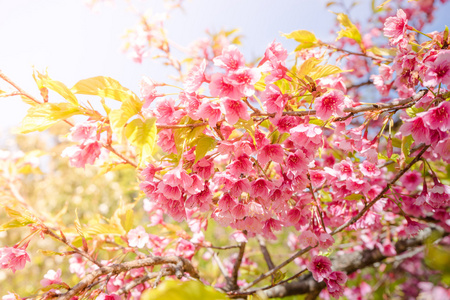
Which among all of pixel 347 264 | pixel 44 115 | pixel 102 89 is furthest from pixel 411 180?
pixel 44 115

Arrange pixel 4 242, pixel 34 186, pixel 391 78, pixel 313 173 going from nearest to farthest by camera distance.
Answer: pixel 313 173, pixel 391 78, pixel 4 242, pixel 34 186

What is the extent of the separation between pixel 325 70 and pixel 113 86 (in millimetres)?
644

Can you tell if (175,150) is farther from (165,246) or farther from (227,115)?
(165,246)

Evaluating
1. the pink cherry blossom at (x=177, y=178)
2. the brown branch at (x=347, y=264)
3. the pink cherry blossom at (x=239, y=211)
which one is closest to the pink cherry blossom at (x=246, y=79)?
the pink cherry blossom at (x=177, y=178)

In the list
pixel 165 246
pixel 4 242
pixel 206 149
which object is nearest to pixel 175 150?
pixel 206 149

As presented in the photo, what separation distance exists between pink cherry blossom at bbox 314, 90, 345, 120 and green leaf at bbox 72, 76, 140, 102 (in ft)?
1.64

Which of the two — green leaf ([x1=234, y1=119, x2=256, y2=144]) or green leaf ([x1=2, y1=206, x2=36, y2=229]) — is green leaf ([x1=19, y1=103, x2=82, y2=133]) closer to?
green leaf ([x1=2, y1=206, x2=36, y2=229])

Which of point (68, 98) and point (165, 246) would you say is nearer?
point (68, 98)

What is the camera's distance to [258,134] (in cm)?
88

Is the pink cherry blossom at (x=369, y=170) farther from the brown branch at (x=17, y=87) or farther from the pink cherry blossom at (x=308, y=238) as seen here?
the brown branch at (x=17, y=87)

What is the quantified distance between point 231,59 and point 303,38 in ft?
2.30

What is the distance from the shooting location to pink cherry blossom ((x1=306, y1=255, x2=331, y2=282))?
107 centimetres

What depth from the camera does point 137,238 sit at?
1242 millimetres

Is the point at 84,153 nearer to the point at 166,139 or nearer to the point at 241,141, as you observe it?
the point at 166,139
